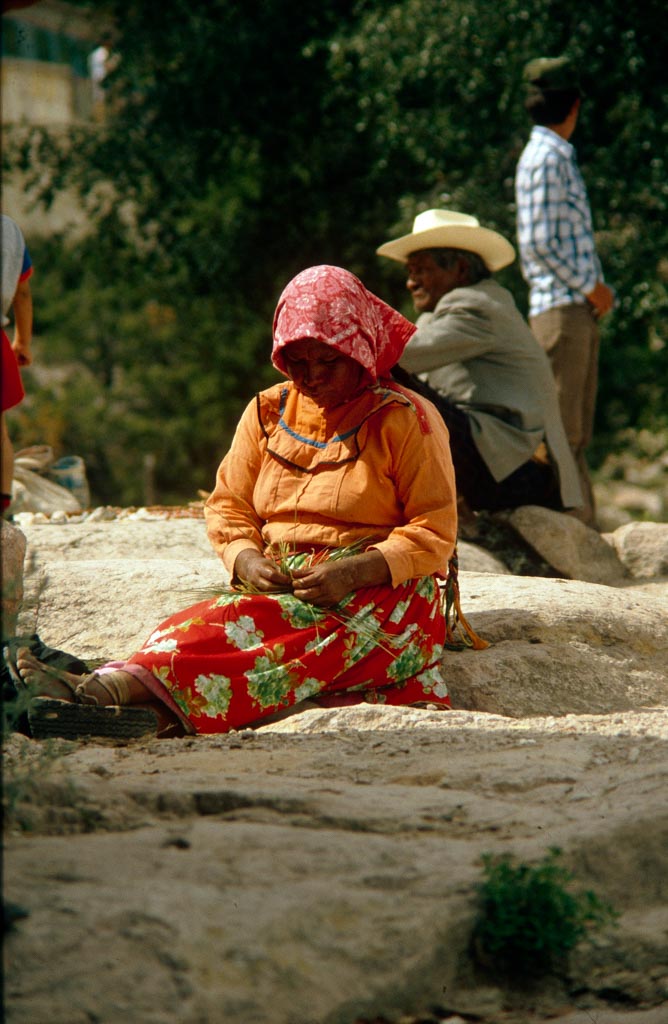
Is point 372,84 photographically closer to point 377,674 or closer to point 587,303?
point 587,303

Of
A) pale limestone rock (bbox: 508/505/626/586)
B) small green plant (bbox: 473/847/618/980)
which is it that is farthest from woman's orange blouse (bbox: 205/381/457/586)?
pale limestone rock (bbox: 508/505/626/586)

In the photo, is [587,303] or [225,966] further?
[587,303]

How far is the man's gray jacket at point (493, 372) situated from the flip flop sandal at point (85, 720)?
8.37 feet

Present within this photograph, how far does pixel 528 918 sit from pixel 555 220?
16.6 feet

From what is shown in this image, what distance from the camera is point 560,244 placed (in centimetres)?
696

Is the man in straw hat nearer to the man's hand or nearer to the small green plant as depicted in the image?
the man's hand

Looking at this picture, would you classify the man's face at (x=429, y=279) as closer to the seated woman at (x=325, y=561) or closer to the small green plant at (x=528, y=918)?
the seated woman at (x=325, y=561)

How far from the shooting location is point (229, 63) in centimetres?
1105

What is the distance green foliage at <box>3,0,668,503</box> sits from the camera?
9492 millimetres

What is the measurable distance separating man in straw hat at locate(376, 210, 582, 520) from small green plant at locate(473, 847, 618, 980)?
3429 mm

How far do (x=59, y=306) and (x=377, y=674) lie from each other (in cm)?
1121

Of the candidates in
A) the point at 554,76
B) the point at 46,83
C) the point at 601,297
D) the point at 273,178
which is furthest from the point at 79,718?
the point at 46,83

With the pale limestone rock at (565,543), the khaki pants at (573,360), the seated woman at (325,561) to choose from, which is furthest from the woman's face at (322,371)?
the khaki pants at (573,360)

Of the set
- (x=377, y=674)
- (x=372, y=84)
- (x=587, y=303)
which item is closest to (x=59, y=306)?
(x=372, y=84)
